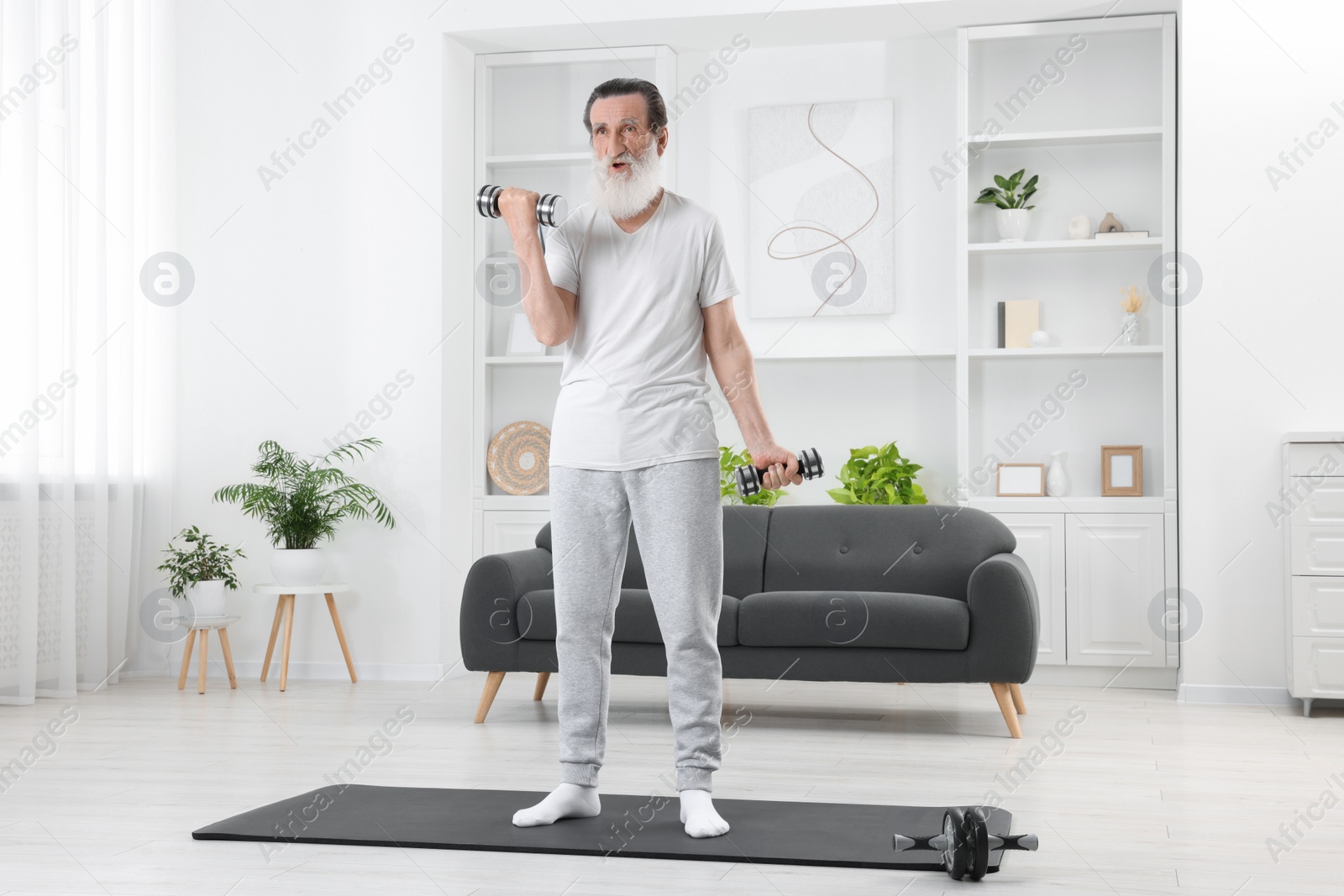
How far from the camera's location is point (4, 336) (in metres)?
4.31

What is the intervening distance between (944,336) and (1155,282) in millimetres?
846

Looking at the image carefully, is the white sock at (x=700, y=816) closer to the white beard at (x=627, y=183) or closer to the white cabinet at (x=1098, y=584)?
the white beard at (x=627, y=183)

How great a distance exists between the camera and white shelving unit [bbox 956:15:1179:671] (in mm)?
4762

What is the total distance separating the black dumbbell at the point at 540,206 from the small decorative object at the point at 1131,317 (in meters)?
3.18

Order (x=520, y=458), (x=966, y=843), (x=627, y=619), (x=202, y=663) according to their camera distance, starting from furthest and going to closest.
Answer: (x=520, y=458) → (x=202, y=663) → (x=627, y=619) → (x=966, y=843)

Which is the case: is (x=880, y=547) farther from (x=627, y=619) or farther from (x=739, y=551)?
(x=627, y=619)

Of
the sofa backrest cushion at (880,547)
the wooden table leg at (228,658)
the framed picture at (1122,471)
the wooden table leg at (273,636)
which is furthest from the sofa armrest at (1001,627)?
the wooden table leg at (228,658)

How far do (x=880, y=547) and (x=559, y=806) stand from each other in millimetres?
2137

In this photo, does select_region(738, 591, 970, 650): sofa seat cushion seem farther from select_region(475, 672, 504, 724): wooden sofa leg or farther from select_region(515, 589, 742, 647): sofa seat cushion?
select_region(475, 672, 504, 724): wooden sofa leg

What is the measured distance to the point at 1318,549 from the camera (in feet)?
13.5

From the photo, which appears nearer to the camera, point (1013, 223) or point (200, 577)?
point (200, 577)

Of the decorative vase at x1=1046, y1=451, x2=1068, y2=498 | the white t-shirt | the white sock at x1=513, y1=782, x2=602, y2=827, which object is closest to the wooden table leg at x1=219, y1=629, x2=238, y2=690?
the white sock at x1=513, y1=782, x2=602, y2=827

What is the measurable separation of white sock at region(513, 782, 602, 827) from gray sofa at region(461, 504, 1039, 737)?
131cm

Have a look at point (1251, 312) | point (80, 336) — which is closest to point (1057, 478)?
point (1251, 312)
